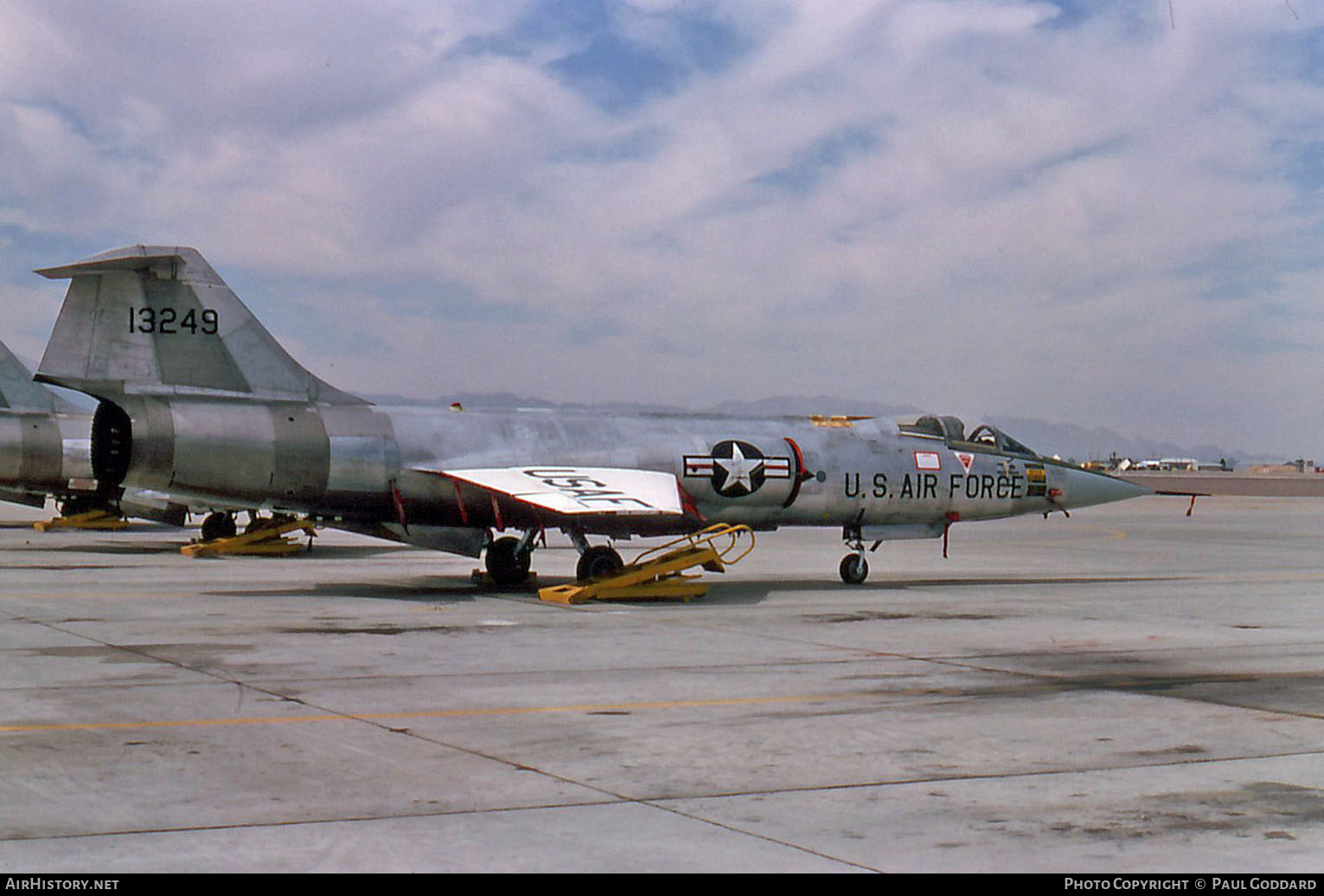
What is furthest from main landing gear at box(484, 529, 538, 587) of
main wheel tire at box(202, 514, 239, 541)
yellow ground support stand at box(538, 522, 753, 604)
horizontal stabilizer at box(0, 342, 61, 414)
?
horizontal stabilizer at box(0, 342, 61, 414)

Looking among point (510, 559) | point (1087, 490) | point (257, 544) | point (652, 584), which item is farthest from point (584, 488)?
point (257, 544)

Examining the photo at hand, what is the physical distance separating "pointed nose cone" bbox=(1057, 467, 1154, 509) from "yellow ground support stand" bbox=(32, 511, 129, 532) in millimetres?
25790

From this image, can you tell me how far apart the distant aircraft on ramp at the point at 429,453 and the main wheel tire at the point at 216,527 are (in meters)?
11.4

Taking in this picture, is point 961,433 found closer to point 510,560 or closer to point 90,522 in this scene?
point 510,560

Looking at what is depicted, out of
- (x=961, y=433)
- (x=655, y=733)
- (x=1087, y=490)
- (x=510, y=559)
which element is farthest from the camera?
(x=1087, y=490)

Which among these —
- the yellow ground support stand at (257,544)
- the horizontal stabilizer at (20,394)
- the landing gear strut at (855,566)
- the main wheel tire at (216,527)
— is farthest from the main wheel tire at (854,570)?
the horizontal stabilizer at (20,394)

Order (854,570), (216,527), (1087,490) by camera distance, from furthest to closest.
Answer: (216,527), (1087,490), (854,570)

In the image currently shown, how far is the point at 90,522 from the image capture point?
37.0 m

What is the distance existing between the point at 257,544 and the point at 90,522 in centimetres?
1135

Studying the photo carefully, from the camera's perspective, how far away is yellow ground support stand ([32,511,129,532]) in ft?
121
